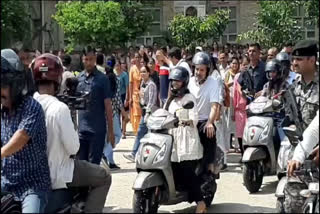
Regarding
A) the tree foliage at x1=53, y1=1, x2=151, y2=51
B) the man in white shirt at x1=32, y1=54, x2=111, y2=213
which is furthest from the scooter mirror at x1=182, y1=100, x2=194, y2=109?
the tree foliage at x1=53, y1=1, x2=151, y2=51

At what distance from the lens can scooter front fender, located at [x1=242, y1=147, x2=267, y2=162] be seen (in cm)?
812

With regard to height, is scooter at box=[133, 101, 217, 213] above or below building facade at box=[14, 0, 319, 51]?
below

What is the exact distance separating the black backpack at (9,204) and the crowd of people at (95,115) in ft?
0.16

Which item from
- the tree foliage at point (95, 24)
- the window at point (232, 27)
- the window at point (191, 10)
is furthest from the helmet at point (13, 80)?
the window at point (232, 27)

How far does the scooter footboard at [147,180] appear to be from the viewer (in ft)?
21.0

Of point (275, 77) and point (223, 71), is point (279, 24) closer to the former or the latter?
point (223, 71)

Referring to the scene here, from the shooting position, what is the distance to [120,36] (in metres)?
22.7

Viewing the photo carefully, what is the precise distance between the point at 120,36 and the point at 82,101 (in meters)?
16.4

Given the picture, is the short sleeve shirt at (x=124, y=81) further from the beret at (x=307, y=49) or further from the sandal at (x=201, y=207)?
the beret at (x=307, y=49)

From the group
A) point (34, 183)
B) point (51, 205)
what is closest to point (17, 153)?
point (34, 183)

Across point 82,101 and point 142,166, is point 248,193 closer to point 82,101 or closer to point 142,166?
point 142,166

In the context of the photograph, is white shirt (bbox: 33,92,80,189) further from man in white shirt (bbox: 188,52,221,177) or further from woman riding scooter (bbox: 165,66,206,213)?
man in white shirt (bbox: 188,52,221,177)

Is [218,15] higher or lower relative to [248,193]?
higher

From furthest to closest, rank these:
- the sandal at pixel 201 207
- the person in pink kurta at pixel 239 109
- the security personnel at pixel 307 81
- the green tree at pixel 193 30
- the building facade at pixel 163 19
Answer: the building facade at pixel 163 19 → the green tree at pixel 193 30 → the person in pink kurta at pixel 239 109 → the sandal at pixel 201 207 → the security personnel at pixel 307 81
